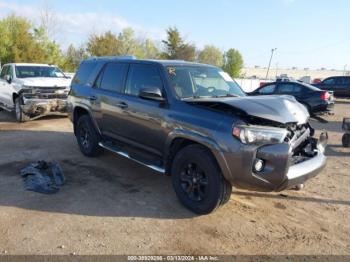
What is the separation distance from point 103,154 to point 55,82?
5557 mm

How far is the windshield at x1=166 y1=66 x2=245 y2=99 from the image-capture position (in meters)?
5.16

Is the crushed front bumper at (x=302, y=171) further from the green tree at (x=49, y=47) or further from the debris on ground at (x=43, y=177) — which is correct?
the green tree at (x=49, y=47)

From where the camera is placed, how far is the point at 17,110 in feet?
38.3

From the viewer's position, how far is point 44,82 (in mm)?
11656

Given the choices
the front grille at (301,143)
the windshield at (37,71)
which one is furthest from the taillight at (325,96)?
the front grille at (301,143)

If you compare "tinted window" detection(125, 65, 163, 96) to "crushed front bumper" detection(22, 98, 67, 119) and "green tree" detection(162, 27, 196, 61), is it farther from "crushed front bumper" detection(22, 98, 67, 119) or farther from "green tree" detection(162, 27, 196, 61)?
"green tree" detection(162, 27, 196, 61)

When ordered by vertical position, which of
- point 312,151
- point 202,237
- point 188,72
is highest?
point 188,72

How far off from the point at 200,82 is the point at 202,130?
4.30 ft

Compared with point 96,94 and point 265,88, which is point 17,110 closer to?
point 96,94

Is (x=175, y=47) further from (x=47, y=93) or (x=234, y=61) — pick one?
(x=47, y=93)

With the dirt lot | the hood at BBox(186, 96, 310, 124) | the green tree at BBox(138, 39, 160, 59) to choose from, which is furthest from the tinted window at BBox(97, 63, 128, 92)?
the green tree at BBox(138, 39, 160, 59)

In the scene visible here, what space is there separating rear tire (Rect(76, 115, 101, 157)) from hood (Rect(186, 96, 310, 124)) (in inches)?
110

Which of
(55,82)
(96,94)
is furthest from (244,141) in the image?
(55,82)

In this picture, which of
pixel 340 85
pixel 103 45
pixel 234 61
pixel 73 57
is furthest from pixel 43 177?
pixel 234 61
